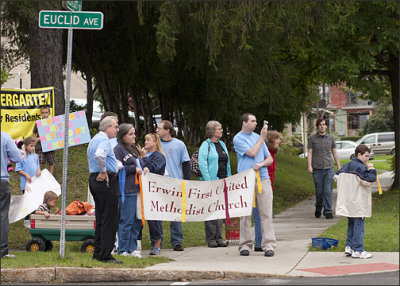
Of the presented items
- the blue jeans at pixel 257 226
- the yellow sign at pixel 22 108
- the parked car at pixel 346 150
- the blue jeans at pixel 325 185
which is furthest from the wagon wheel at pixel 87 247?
the parked car at pixel 346 150

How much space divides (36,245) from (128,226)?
162 cm

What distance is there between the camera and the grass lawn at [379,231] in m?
10.7

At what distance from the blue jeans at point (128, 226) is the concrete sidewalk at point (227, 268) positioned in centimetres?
51

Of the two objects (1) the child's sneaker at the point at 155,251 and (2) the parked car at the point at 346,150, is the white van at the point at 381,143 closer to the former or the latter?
(2) the parked car at the point at 346,150

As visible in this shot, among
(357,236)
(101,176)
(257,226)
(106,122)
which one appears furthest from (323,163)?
(101,176)

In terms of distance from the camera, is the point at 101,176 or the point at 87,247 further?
the point at 87,247

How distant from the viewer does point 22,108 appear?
652 inches

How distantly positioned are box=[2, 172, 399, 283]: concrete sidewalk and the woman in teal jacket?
1.57ft

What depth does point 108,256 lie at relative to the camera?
957 cm

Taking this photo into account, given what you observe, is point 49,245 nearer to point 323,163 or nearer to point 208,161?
point 208,161

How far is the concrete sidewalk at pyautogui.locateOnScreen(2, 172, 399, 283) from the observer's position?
8898 millimetres

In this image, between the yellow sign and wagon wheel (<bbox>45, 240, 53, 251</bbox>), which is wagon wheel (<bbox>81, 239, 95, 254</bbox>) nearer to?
wagon wheel (<bbox>45, 240, 53, 251</bbox>)

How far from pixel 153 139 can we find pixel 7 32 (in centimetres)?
1036

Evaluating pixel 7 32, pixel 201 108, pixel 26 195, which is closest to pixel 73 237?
pixel 26 195
